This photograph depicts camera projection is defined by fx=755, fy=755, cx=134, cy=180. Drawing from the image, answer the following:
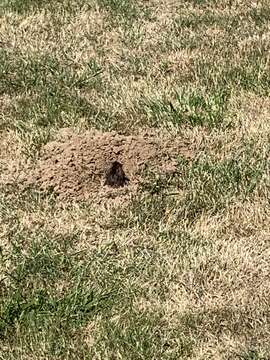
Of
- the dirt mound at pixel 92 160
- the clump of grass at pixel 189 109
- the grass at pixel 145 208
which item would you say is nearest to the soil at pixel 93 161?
the dirt mound at pixel 92 160

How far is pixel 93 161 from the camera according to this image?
574 cm

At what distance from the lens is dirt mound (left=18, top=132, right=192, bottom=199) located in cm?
562

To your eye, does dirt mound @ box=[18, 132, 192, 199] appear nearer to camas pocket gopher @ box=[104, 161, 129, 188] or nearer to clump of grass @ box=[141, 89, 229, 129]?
camas pocket gopher @ box=[104, 161, 129, 188]

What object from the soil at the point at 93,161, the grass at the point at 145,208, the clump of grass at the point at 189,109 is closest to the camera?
the grass at the point at 145,208

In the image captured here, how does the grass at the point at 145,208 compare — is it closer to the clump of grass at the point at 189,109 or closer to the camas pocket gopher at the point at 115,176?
the clump of grass at the point at 189,109

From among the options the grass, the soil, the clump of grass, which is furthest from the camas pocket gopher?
the clump of grass

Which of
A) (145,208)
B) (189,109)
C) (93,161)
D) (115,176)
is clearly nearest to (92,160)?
(93,161)

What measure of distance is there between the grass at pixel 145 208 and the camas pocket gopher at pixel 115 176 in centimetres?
17

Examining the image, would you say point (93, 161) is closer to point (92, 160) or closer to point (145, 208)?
point (92, 160)

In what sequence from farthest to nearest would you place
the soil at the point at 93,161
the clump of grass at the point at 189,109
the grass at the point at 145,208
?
1. the clump of grass at the point at 189,109
2. the soil at the point at 93,161
3. the grass at the point at 145,208

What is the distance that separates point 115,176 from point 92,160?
0.75ft

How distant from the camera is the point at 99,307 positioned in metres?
4.41

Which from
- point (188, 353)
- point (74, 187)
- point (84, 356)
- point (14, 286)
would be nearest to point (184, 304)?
point (188, 353)

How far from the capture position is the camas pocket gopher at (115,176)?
18.5 feet
